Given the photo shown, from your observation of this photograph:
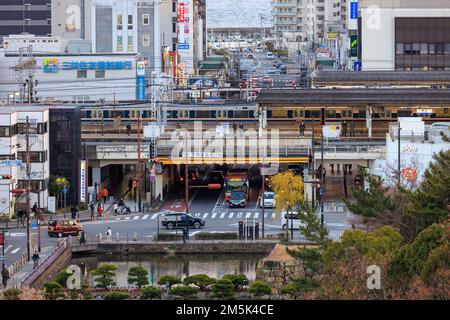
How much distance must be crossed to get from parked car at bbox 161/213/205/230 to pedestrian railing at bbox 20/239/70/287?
2.54 metres

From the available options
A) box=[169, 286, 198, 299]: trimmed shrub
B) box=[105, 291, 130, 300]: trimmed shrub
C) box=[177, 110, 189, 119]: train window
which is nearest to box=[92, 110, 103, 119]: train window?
box=[177, 110, 189, 119]: train window

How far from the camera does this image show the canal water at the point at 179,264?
22.5m

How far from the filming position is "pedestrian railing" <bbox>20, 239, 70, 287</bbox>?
1995cm

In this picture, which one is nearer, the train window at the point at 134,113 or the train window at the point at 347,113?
the train window at the point at 347,113

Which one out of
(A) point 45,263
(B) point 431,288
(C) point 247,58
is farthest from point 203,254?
(C) point 247,58

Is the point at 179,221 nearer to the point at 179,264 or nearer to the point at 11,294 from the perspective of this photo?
the point at 179,264


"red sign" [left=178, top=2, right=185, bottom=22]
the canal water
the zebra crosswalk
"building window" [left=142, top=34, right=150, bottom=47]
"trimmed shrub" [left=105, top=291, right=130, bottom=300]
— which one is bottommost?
the canal water

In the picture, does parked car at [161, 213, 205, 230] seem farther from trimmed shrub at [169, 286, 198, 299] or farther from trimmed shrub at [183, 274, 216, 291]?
trimmed shrub at [169, 286, 198, 299]

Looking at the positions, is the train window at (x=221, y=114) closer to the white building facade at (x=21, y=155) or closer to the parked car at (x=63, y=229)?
the white building facade at (x=21, y=155)

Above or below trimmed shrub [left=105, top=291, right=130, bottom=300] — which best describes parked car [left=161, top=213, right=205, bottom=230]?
above

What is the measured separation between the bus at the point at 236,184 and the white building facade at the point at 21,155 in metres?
3.93

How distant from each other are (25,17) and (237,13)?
341ft

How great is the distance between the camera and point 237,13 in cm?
17175

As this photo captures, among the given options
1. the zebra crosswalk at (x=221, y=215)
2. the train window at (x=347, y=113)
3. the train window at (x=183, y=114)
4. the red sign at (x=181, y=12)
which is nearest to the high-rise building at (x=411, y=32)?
the red sign at (x=181, y=12)
